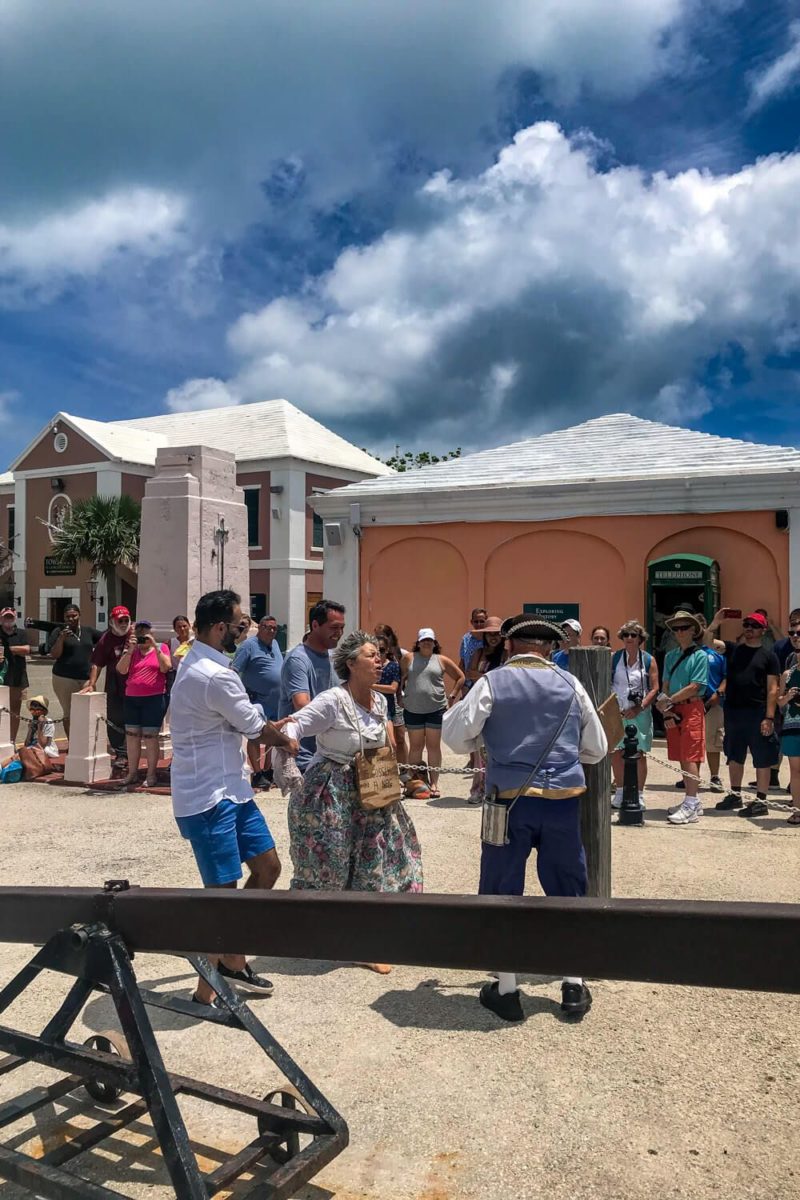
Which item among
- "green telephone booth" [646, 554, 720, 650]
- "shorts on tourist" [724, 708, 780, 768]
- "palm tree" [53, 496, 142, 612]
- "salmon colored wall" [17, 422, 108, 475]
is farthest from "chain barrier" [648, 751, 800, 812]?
"salmon colored wall" [17, 422, 108, 475]

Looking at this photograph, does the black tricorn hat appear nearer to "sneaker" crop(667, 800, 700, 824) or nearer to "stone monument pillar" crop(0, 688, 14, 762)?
"sneaker" crop(667, 800, 700, 824)

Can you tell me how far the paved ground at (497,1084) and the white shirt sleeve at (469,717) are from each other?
4.12 feet

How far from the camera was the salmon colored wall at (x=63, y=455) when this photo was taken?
39.2 meters

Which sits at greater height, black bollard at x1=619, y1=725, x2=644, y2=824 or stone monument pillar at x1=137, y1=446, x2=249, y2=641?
stone monument pillar at x1=137, y1=446, x2=249, y2=641

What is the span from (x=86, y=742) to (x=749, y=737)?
664 cm

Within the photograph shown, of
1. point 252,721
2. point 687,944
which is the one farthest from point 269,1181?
point 252,721

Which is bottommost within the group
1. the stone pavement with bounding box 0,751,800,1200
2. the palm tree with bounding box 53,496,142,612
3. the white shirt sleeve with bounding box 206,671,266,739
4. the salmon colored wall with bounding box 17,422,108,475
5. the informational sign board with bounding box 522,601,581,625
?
the stone pavement with bounding box 0,751,800,1200

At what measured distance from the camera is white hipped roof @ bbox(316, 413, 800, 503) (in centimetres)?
1443

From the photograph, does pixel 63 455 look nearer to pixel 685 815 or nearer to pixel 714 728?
pixel 714 728

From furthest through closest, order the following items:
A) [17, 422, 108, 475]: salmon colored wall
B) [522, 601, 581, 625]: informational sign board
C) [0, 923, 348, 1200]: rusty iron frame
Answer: [17, 422, 108, 475]: salmon colored wall
[522, 601, 581, 625]: informational sign board
[0, 923, 348, 1200]: rusty iron frame

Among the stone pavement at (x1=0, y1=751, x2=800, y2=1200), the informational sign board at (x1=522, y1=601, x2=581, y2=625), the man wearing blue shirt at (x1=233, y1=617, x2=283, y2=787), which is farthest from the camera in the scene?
the informational sign board at (x1=522, y1=601, x2=581, y2=625)

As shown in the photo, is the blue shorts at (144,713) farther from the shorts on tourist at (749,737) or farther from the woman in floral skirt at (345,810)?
the shorts on tourist at (749,737)

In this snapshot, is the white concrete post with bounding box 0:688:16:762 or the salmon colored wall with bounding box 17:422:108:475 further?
the salmon colored wall with bounding box 17:422:108:475

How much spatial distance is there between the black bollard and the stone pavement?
226 centimetres
